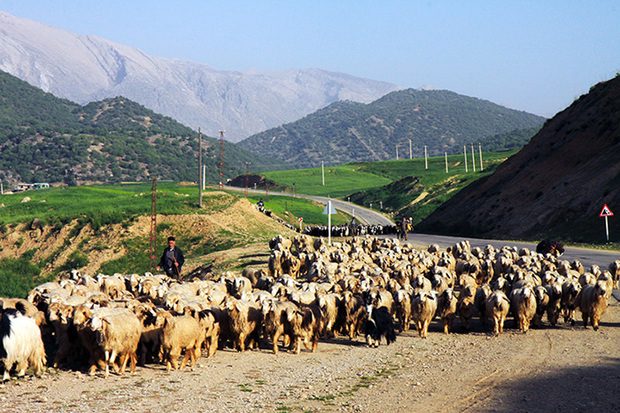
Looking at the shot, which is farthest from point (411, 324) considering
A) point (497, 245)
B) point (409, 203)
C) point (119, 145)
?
point (119, 145)

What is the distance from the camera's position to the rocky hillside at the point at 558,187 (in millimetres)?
54188

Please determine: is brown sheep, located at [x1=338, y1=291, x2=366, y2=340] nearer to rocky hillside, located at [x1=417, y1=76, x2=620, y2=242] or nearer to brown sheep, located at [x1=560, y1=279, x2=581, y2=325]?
brown sheep, located at [x1=560, y1=279, x2=581, y2=325]

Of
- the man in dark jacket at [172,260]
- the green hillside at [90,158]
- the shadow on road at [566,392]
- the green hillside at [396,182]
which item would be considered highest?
the green hillside at [90,158]

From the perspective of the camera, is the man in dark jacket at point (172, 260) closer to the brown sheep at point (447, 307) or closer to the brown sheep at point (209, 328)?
the brown sheep at point (209, 328)

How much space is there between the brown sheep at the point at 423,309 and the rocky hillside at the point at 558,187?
30.6 m

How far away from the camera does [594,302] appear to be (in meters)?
22.2

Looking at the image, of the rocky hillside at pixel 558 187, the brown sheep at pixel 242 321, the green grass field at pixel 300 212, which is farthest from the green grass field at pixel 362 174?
the brown sheep at pixel 242 321

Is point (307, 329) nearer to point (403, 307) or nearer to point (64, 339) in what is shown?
point (403, 307)

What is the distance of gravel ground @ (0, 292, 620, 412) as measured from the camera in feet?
48.3

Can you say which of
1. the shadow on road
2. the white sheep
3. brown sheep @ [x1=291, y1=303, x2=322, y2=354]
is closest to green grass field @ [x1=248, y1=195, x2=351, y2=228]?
brown sheep @ [x1=291, y1=303, x2=322, y2=354]

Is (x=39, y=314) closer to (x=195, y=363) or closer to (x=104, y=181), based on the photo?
(x=195, y=363)

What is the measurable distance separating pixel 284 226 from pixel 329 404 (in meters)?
56.3

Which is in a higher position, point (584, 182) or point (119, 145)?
point (119, 145)

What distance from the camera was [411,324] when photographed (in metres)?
24.7
